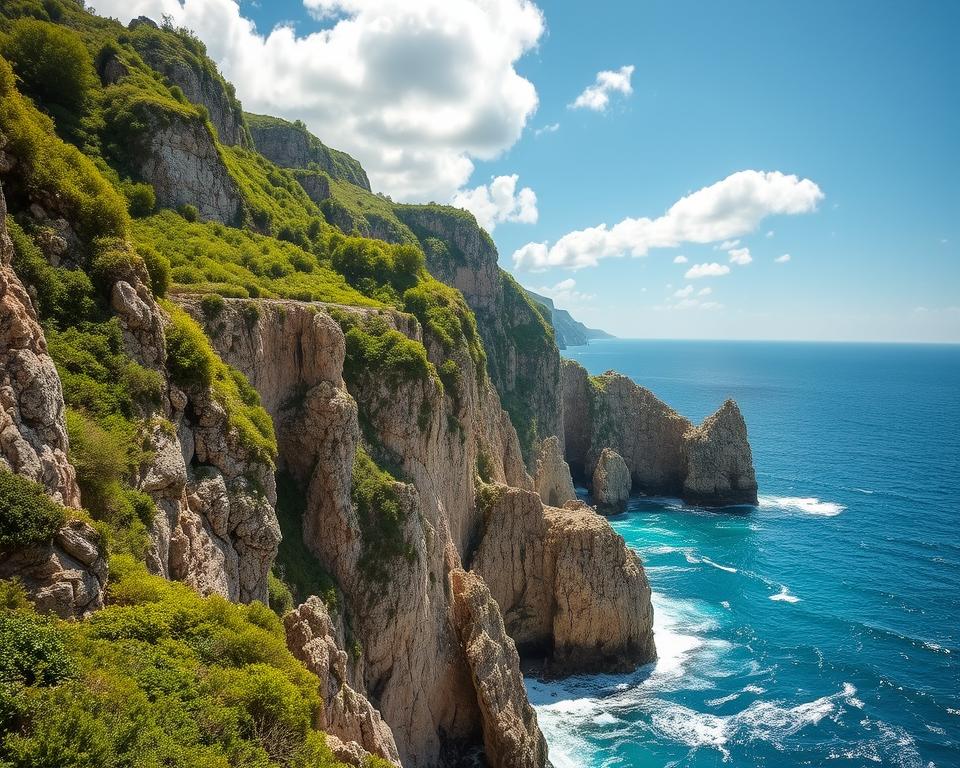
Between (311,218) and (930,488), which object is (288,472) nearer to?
(311,218)

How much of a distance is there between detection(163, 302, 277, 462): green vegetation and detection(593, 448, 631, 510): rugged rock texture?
236 ft

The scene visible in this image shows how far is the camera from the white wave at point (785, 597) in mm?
60688

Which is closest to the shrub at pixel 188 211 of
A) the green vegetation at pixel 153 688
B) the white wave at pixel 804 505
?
the green vegetation at pixel 153 688

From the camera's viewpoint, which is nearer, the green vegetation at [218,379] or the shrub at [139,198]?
the green vegetation at [218,379]

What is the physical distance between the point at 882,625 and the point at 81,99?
3049 inches

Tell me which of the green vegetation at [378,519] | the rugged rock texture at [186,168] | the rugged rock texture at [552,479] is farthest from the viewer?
the rugged rock texture at [552,479]

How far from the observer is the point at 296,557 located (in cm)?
2816

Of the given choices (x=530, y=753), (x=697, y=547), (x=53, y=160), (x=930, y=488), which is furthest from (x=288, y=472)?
(x=930, y=488)

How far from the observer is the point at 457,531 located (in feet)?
152

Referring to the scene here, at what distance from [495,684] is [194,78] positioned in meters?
58.2

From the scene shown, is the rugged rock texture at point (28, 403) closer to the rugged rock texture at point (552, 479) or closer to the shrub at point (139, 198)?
the shrub at point (139, 198)

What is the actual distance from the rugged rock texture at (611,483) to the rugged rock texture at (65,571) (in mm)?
83283

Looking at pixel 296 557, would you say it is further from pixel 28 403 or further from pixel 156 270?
pixel 28 403

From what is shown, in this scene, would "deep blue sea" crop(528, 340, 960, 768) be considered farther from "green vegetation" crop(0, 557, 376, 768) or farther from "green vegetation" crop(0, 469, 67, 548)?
"green vegetation" crop(0, 469, 67, 548)
